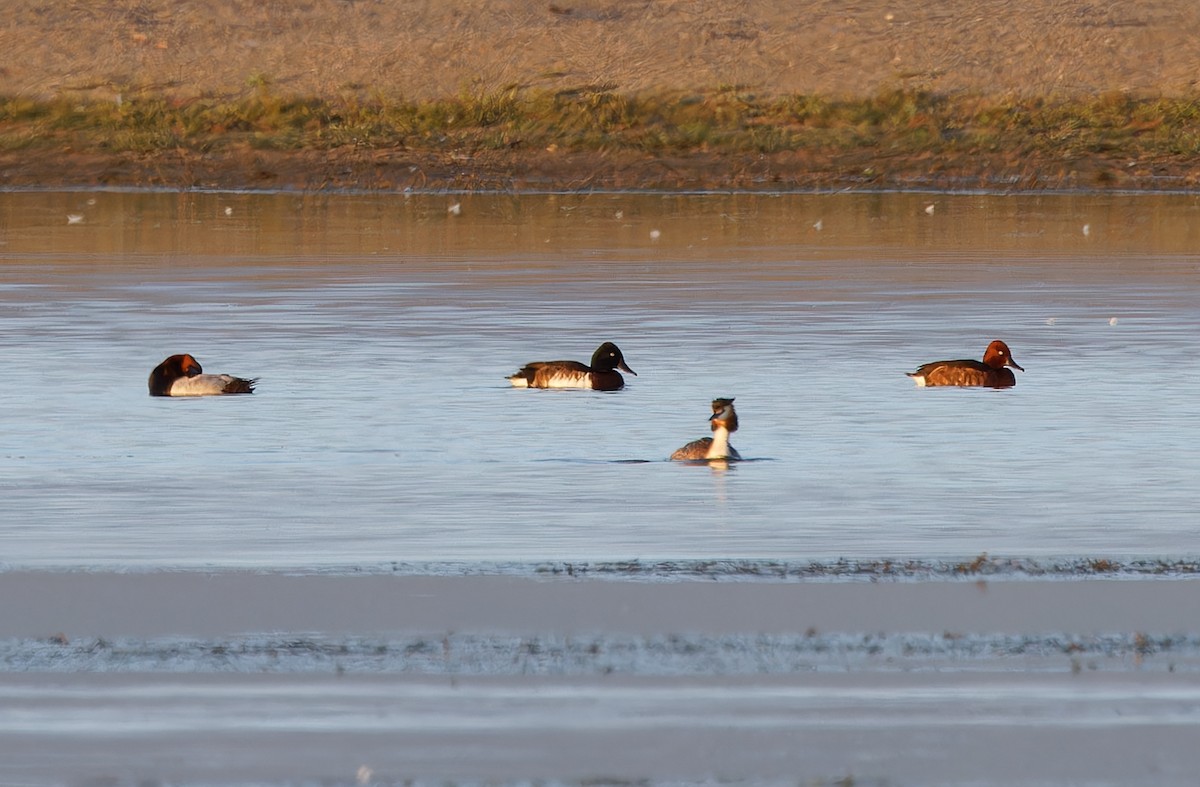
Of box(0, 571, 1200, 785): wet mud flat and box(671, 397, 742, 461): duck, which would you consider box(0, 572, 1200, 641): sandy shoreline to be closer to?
box(0, 571, 1200, 785): wet mud flat

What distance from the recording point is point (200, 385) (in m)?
14.2

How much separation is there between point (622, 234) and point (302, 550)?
73.0 feet

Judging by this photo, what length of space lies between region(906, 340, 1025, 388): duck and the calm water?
0.46ft

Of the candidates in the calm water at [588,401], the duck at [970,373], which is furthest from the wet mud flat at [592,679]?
the duck at [970,373]

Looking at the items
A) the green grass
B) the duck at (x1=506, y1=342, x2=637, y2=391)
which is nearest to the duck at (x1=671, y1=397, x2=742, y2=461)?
the duck at (x1=506, y1=342, x2=637, y2=391)

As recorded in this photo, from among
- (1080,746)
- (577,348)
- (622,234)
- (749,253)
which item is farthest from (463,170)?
(1080,746)

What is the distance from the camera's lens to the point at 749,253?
27.4 m

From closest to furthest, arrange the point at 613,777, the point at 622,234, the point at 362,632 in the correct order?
the point at 613,777
the point at 362,632
the point at 622,234

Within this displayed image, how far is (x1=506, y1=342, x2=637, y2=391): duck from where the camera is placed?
14680 mm

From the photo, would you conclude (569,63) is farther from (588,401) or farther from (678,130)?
(588,401)

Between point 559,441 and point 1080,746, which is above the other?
point 559,441

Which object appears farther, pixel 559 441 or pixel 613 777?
pixel 559 441

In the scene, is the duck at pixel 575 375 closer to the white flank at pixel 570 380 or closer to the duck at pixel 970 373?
the white flank at pixel 570 380

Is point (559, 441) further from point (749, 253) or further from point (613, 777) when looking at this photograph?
point (749, 253)
